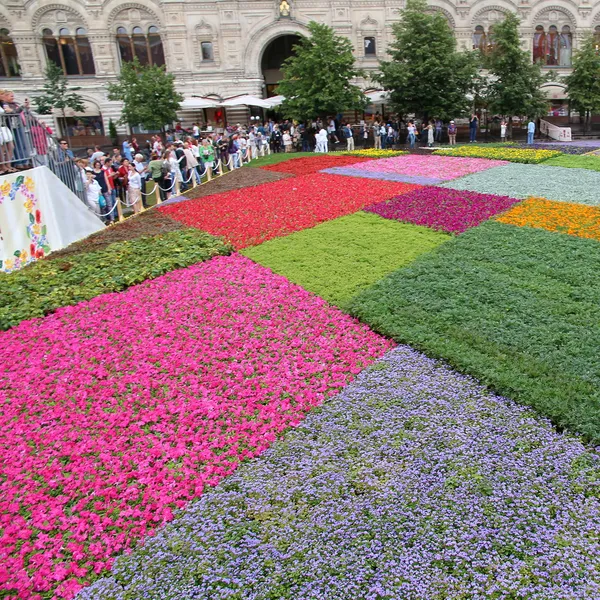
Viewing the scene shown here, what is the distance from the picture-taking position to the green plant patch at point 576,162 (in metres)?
22.6

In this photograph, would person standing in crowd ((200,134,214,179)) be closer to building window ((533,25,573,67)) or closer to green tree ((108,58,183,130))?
green tree ((108,58,183,130))

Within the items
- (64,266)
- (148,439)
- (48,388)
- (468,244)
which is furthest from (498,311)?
(64,266)

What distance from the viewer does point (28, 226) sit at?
13727 millimetres

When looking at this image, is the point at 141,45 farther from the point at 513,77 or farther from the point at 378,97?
the point at 513,77

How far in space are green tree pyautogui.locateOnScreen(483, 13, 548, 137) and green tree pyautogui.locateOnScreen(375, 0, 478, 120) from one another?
5.73 ft

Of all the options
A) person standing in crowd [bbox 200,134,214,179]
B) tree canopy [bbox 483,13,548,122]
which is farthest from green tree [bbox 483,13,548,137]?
person standing in crowd [bbox 200,134,214,179]

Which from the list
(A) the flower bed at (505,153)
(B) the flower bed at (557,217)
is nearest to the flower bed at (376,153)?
(A) the flower bed at (505,153)

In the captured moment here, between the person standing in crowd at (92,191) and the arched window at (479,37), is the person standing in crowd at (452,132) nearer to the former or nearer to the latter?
the arched window at (479,37)

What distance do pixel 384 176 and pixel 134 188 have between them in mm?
10030

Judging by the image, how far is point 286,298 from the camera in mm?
10648

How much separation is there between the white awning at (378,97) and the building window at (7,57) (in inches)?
1026

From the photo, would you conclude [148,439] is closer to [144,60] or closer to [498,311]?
[498,311]

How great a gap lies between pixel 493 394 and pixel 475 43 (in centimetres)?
4461

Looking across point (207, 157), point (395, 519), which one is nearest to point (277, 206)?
point (207, 157)
